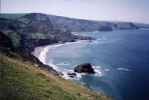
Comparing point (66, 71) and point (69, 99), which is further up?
point (69, 99)

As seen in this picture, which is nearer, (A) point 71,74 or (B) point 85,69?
(A) point 71,74

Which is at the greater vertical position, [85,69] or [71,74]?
[85,69]

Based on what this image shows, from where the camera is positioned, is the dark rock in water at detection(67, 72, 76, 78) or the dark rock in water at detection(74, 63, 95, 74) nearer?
the dark rock in water at detection(67, 72, 76, 78)

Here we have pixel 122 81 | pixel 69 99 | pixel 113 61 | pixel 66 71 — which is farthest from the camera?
pixel 113 61

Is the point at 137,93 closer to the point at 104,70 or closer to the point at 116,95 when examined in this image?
the point at 116,95

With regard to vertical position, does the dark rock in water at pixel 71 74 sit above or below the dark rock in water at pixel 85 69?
below

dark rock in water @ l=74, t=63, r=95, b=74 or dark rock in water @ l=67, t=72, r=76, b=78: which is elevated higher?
dark rock in water @ l=74, t=63, r=95, b=74

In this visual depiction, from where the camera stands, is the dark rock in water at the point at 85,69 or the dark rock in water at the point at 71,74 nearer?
the dark rock in water at the point at 71,74

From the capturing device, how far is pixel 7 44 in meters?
88.6

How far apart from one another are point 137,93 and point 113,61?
48585 mm

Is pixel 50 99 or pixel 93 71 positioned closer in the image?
pixel 50 99

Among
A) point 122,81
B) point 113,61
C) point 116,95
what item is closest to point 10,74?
point 116,95

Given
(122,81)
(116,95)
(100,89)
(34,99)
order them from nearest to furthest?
Answer: (34,99)
(116,95)
(100,89)
(122,81)

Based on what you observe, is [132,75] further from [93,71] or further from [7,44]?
[7,44]
